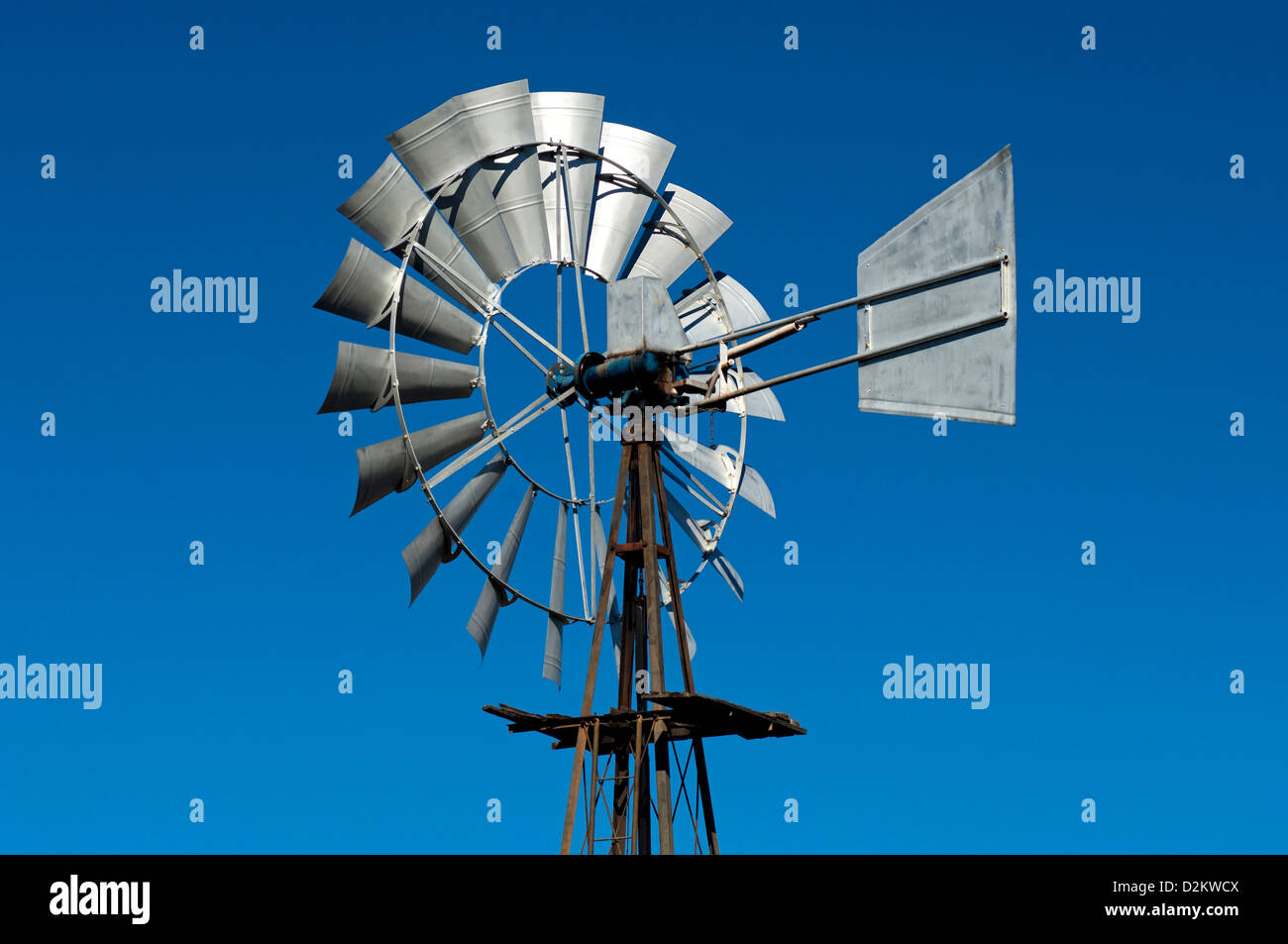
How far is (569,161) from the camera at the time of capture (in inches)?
701

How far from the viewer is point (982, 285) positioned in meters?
14.2

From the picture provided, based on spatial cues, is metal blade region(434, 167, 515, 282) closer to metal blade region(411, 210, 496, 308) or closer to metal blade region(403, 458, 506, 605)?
metal blade region(411, 210, 496, 308)

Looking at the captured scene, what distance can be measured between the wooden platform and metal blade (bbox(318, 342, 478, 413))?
3.17m

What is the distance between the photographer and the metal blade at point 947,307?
14.0 metres

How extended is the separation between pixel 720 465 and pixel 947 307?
4687mm

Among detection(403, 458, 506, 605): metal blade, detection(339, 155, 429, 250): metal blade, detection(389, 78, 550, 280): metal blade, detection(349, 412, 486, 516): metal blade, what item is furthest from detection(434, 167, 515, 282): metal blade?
detection(403, 458, 506, 605): metal blade

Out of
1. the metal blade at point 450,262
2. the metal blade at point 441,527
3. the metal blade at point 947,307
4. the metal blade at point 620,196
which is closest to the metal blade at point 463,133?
the metal blade at point 450,262

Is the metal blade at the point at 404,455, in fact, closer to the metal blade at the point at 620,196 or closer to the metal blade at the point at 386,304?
the metal blade at the point at 386,304

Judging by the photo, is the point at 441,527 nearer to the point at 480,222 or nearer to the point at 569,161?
the point at 480,222

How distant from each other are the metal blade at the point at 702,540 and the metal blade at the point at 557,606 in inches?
47.5

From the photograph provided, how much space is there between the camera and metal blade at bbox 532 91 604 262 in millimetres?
17547
